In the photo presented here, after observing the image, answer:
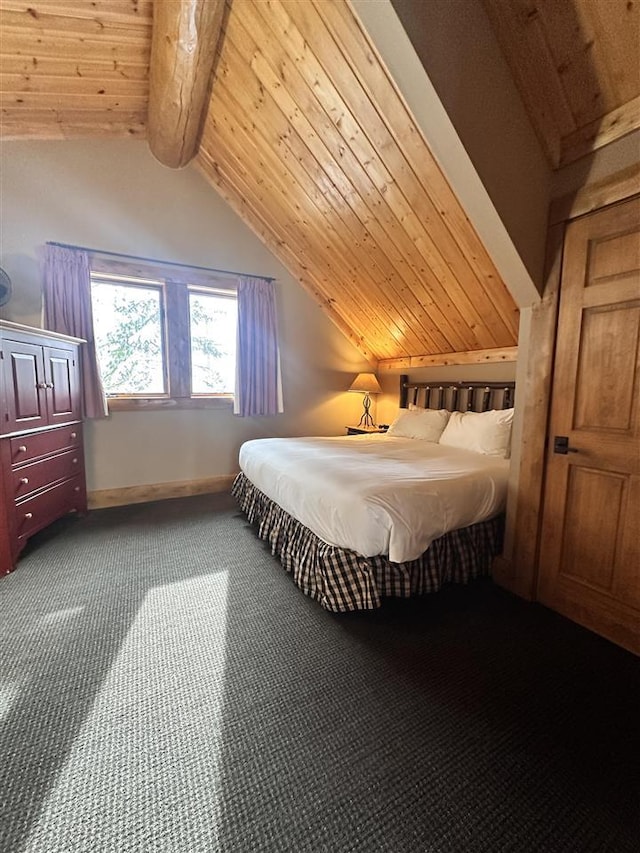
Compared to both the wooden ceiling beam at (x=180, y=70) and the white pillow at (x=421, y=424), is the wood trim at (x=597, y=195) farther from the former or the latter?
the wooden ceiling beam at (x=180, y=70)

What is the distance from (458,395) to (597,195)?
7.10 ft

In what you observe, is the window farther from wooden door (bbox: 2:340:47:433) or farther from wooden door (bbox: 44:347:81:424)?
wooden door (bbox: 2:340:47:433)

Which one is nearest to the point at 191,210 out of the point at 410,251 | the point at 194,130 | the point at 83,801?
the point at 194,130

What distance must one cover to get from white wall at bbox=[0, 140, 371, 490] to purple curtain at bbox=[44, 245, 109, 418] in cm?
14

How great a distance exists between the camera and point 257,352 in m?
4.07

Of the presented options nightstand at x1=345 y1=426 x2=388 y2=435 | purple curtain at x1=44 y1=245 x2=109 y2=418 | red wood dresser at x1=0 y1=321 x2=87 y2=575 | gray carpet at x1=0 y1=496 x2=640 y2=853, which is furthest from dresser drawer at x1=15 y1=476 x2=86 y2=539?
nightstand at x1=345 y1=426 x2=388 y2=435

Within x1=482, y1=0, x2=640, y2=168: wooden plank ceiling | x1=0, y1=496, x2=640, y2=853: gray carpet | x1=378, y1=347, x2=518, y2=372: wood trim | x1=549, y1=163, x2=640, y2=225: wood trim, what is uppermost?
x1=482, y1=0, x2=640, y2=168: wooden plank ceiling

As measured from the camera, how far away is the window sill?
141 inches

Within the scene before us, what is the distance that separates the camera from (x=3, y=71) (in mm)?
2338

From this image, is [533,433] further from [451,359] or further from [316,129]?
[316,129]

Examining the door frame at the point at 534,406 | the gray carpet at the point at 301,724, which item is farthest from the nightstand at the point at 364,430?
the gray carpet at the point at 301,724

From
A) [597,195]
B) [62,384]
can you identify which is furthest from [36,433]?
[597,195]

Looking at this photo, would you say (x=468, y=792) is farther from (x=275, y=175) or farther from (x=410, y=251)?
(x=275, y=175)

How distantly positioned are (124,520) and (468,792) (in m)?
3.02
